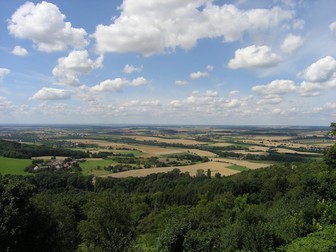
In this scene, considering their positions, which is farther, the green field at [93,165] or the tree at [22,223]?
the green field at [93,165]

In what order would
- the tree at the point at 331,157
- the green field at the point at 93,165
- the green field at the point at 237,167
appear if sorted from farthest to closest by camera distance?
the green field at the point at 93,165, the green field at the point at 237,167, the tree at the point at 331,157

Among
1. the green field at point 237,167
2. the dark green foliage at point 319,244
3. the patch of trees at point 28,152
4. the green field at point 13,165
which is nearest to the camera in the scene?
the dark green foliage at point 319,244

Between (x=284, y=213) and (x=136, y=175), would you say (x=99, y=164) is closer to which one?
(x=136, y=175)

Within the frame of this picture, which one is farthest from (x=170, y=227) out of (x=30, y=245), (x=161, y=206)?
(x=161, y=206)

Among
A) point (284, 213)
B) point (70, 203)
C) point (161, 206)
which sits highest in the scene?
point (284, 213)

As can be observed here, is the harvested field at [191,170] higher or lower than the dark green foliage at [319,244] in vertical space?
lower

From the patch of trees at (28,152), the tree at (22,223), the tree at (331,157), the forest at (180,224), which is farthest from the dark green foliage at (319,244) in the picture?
the patch of trees at (28,152)

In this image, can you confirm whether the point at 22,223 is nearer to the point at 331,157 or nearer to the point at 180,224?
the point at 180,224

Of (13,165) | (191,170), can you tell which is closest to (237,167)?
(191,170)

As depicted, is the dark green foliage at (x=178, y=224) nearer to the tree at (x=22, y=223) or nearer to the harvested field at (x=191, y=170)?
the tree at (x=22, y=223)
